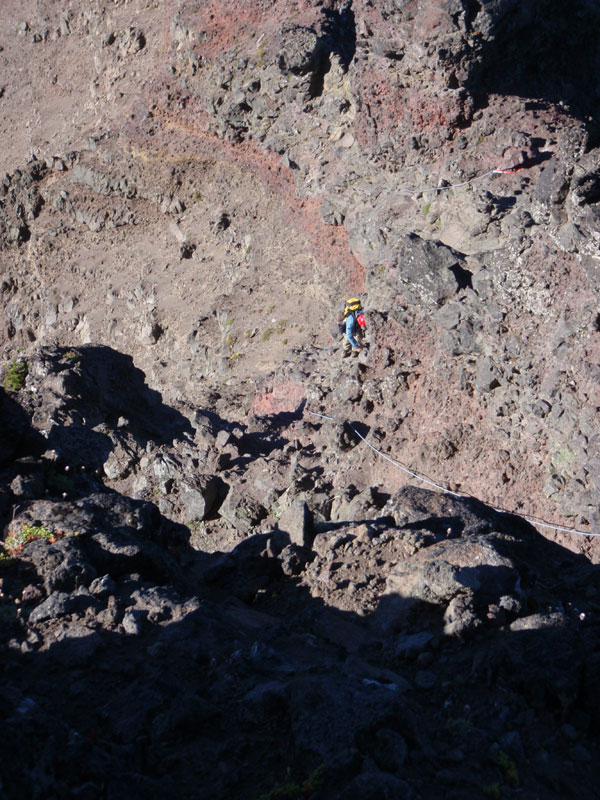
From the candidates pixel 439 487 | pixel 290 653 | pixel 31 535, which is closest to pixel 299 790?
pixel 290 653

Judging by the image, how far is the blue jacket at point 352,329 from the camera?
12.9 m

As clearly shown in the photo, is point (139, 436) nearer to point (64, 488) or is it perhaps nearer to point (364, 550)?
point (64, 488)

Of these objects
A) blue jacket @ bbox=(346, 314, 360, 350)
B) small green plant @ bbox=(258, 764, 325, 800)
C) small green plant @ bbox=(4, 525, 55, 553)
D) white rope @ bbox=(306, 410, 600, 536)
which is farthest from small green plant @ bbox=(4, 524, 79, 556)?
blue jacket @ bbox=(346, 314, 360, 350)

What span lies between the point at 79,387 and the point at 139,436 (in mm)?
1229

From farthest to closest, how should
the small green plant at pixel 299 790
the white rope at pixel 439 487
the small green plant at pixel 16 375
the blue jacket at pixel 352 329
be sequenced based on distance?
the blue jacket at pixel 352 329 < the small green plant at pixel 16 375 < the white rope at pixel 439 487 < the small green plant at pixel 299 790

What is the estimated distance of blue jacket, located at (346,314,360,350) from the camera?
1293 cm

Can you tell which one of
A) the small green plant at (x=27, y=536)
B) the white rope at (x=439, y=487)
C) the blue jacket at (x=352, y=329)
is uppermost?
the small green plant at (x=27, y=536)

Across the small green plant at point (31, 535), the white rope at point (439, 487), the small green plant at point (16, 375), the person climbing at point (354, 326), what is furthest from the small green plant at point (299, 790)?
the person climbing at point (354, 326)

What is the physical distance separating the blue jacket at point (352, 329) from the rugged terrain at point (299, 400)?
2.13 ft

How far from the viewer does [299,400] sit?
45.2 ft

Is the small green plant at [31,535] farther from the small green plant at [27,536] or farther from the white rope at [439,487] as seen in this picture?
the white rope at [439,487]

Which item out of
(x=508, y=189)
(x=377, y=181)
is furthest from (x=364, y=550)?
(x=377, y=181)

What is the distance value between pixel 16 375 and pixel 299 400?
16.0 ft

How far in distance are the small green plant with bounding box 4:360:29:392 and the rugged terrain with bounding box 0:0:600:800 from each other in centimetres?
4
